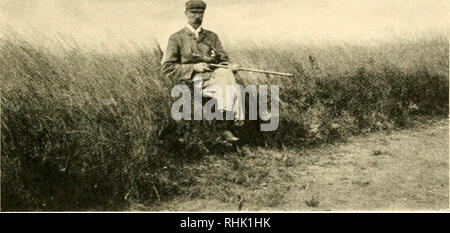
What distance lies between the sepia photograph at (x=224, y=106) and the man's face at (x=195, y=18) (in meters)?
0.03

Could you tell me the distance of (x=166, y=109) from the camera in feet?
18.4

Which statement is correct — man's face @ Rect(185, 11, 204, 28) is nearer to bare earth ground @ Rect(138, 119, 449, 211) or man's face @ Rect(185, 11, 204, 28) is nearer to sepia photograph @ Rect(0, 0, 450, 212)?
sepia photograph @ Rect(0, 0, 450, 212)

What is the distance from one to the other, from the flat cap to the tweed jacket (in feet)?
0.81

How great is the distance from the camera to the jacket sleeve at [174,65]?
19.1 ft

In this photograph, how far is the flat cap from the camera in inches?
229

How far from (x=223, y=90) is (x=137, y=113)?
972 millimetres

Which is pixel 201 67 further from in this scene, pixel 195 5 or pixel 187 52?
pixel 195 5

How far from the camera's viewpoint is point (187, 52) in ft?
19.5

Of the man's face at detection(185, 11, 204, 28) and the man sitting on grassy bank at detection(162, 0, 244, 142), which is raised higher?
the man's face at detection(185, 11, 204, 28)

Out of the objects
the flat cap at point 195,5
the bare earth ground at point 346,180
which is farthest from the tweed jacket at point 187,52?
the bare earth ground at point 346,180

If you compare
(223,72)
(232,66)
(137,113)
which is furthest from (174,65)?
(137,113)

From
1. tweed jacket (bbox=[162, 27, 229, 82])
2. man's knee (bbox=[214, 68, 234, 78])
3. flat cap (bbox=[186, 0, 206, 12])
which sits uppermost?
flat cap (bbox=[186, 0, 206, 12])

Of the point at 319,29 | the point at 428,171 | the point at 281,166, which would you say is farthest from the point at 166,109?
the point at 428,171

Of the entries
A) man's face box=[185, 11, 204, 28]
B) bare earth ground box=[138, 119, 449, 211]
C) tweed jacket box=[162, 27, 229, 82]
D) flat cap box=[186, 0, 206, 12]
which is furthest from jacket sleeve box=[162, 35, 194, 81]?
bare earth ground box=[138, 119, 449, 211]
